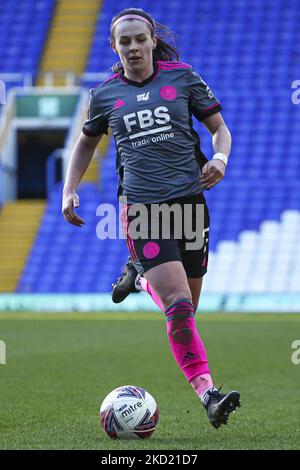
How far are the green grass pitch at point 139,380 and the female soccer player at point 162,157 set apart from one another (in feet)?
1.99

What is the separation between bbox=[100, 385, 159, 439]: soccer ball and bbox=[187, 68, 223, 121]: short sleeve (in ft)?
5.22

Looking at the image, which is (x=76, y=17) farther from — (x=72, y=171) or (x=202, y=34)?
(x=72, y=171)

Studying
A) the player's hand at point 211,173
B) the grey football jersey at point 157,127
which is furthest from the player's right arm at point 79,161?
the player's hand at point 211,173

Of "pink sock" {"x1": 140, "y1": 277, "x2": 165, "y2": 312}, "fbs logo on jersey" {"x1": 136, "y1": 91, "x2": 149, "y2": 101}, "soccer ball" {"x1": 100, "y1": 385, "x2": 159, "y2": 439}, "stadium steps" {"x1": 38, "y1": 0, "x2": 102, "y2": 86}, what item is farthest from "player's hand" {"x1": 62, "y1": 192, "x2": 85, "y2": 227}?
"stadium steps" {"x1": 38, "y1": 0, "x2": 102, "y2": 86}

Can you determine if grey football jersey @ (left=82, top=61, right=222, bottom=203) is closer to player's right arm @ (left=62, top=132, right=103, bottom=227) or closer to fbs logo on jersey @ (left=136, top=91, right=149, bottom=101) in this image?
fbs logo on jersey @ (left=136, top=91, right=149, bottom=101)

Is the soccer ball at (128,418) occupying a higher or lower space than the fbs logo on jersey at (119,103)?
lower

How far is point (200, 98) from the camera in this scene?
5.45 meters

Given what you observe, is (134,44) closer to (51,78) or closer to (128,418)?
(128,418)

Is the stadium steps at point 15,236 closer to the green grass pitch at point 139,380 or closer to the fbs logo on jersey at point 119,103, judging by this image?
the green grass pitch at point 139,380

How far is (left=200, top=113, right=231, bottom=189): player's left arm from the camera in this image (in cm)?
510

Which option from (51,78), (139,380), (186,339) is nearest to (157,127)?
(186,339)

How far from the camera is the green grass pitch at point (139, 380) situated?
4961mm

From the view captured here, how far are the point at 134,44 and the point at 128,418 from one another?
75.5 inches

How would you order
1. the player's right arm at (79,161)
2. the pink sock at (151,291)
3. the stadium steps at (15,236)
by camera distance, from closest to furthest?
the pink sock at (151,291) → the player's right arm at (79,161) → the stadium steps at (15,236)
